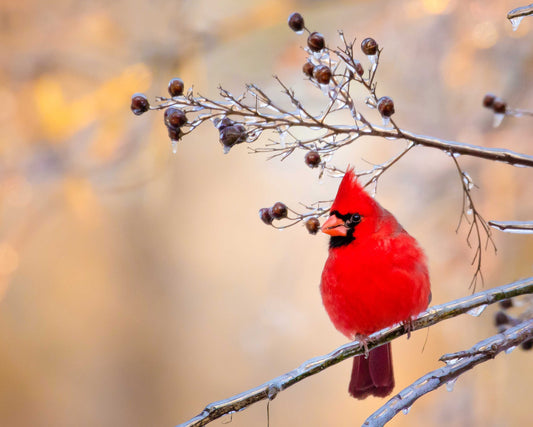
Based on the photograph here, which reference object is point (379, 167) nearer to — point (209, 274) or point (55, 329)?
point (209, 274)

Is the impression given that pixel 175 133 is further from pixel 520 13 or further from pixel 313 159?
pixel 520 13

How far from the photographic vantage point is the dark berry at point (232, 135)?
2.68ft

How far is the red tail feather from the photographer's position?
1225 millimetres

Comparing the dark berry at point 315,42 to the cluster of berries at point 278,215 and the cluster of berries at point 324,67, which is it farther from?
the cluster of berries at point 278,215

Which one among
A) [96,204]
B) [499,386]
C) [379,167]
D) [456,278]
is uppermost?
[96,204]

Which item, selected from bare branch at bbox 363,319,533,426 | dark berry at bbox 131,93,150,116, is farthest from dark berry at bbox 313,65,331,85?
bare branch at bbox 363,319,533,426

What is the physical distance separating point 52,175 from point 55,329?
0.77m

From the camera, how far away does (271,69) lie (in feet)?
7.85

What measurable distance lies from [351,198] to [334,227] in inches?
2.2

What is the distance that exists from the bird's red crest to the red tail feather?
0.94 feet

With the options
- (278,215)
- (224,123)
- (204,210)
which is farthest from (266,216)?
(204,210)

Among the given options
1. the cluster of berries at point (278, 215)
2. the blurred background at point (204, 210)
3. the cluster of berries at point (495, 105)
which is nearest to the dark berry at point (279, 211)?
the cluster of berries at point (278, 215)

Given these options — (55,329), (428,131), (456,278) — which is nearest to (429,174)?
(428,131)

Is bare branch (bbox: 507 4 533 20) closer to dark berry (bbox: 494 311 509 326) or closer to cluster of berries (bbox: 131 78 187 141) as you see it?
cluster of berries (bbox: 131 78 187 141)
